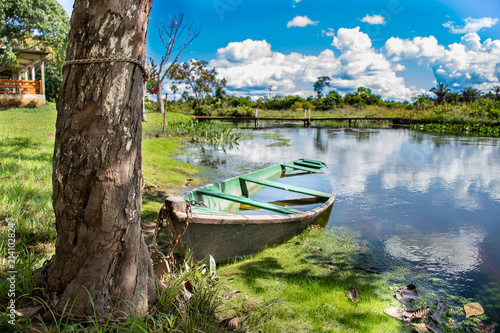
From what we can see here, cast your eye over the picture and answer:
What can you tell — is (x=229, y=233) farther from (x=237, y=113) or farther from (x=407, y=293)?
(x=237, y=113)

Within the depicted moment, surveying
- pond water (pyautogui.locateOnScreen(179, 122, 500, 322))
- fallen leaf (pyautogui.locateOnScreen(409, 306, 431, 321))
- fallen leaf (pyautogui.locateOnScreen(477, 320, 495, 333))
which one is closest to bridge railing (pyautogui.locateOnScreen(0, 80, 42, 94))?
pond water (pyautogui.locateOnScreen(179, 122, 500, 322))

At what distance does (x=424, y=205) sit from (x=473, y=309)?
3.69 m

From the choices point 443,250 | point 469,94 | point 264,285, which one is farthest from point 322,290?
point 469,94

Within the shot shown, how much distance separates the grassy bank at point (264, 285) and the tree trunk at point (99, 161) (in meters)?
0.22

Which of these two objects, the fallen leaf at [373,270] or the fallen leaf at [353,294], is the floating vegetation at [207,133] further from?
the fallen leaf at [353,294]

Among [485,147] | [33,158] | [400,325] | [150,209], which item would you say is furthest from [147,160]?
[485,147]

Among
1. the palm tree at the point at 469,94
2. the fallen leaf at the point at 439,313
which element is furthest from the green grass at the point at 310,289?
the palm tree at the point at 469,94

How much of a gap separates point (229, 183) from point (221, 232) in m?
2.14

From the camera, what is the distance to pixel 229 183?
5.38 meters

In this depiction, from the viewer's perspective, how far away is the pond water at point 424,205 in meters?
3.97

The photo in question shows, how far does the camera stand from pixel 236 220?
3.28 meters

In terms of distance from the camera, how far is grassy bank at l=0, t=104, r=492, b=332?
2115 mm

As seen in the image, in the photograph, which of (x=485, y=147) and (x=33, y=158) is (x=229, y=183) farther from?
(x=485, y=147)

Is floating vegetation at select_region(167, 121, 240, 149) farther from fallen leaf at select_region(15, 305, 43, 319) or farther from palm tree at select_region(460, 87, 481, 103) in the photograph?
palm tree at select_region(460, 87, 481, 103)
